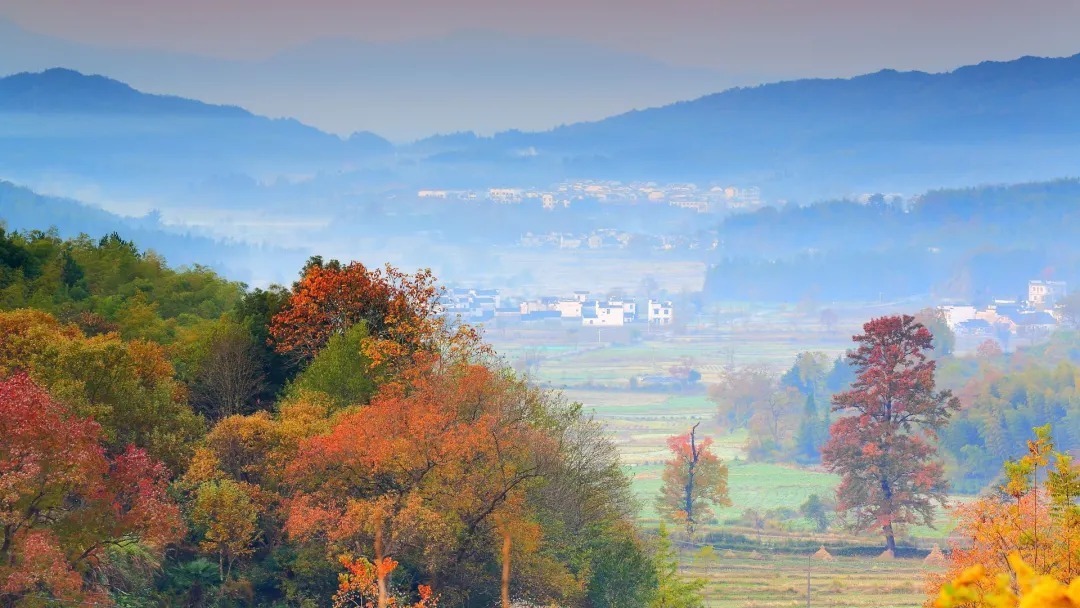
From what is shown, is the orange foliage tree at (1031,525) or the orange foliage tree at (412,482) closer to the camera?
the orange foliage tree at (1031,525)

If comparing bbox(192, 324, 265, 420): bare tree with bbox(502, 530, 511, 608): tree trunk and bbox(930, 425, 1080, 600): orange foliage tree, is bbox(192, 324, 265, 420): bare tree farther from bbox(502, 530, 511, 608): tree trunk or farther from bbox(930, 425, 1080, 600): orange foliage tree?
bbox(930, 425, 1080, 600): orange foliage tree

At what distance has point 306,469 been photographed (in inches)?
1507

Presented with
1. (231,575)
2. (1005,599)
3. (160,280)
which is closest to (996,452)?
(160,280)

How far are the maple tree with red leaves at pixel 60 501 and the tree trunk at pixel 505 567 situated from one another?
859 centimetres

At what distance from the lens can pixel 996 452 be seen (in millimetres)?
129750

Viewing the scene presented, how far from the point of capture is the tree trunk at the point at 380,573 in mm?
31641

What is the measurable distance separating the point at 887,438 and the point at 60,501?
5881 centimetres

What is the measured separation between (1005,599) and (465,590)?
32285mm

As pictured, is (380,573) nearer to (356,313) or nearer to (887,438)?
(356,313)

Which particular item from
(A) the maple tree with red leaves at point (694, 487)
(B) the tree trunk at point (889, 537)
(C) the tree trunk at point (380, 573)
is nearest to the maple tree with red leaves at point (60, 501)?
(C) the tree trunk at point (380, 573)

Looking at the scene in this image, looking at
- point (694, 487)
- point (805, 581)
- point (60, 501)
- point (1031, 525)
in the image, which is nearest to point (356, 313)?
point (60, 501)

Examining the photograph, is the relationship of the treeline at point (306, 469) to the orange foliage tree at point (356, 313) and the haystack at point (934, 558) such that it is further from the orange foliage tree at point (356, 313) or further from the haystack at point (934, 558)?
the haystack at point (934, 558)

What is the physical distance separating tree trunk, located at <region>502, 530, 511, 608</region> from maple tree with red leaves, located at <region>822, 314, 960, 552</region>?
45.1 metres

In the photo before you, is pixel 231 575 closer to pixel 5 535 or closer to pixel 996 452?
pixel 5 535
